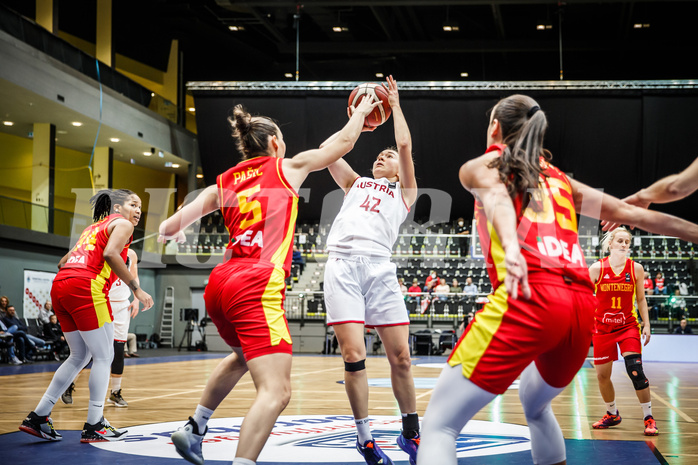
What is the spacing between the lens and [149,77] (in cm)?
2811

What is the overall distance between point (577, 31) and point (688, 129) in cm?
Result: 567

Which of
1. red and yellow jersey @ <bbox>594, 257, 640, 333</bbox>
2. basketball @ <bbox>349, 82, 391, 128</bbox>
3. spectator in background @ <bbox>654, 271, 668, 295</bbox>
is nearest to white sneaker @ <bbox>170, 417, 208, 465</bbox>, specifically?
basketball @ <bbox>349, 82, 391, 128</bbox>

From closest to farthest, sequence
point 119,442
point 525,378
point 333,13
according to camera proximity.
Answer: point 525,378, point 119,442, point 333,13

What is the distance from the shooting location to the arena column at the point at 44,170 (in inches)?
814

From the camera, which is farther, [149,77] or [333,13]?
[149,77]

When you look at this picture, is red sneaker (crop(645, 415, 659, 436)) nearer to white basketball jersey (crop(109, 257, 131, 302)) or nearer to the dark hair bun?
the dark hair bun

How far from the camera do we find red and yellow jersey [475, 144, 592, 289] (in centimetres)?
231

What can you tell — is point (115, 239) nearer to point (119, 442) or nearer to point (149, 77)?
point (119, 442)

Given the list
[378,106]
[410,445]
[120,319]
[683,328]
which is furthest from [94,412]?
[683,328]

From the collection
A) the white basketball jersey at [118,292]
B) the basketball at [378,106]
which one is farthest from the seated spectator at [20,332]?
the basketball at [378,106]

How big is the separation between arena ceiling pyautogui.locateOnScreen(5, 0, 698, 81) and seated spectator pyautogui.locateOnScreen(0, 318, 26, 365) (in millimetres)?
11718

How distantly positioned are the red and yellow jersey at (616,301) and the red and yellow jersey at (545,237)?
12.1ft

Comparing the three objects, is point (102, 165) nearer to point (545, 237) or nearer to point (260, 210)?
point (260, 210)

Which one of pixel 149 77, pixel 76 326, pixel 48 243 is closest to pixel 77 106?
pixel 48 243
